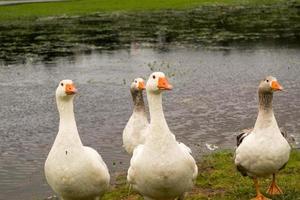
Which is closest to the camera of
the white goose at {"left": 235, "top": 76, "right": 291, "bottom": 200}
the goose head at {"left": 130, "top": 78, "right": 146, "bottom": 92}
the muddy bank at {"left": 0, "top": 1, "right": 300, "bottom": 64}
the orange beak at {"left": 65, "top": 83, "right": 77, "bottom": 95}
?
the orange beak at {"left": 65, "top": 83, "right": 77, "bottom": 95}

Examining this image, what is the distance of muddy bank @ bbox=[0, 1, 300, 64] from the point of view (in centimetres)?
3434

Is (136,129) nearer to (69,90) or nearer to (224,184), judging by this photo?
(224,184)

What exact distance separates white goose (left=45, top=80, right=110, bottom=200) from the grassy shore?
216 cm

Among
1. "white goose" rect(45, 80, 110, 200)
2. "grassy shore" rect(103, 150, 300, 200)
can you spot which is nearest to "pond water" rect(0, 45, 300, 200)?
"grassy shore" rect(103, 150, 300, 200)

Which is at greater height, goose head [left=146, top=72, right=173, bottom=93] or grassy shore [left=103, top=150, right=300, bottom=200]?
goose head [left=146, top=72, right=173, bottom=93]

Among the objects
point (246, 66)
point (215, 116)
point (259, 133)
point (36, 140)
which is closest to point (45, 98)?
point (36, 140)

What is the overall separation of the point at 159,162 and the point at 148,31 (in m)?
33.3

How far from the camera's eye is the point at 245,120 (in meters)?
17.5

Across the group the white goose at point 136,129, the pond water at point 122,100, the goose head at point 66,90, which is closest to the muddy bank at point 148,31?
the pond water at point 122,100

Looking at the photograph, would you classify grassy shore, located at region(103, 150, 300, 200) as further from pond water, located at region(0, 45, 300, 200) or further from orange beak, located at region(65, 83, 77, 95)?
orange beak, located at region(65, 83, 77, 95)

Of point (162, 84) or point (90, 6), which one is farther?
point (90, 6)

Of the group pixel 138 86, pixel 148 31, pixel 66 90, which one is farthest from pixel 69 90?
pixel 148 31

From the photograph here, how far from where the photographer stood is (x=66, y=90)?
9.05m

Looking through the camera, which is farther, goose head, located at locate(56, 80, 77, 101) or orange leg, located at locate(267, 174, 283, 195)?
orange leg, located at locate(267, 174, 283, 195)
